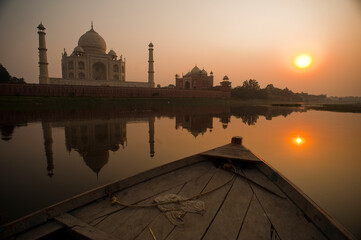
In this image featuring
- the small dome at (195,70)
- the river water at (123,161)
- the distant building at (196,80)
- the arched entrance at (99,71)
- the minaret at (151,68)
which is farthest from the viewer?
the small dome at (195,70)

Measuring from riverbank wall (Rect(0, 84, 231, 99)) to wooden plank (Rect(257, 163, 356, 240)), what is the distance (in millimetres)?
29099

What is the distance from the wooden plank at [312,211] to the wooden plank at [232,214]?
0.55 metres

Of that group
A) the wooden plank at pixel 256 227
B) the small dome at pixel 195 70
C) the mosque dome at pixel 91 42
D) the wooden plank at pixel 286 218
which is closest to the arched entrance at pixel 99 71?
the mosque dome at pixel 91 42

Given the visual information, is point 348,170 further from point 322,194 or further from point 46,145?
point 46,145

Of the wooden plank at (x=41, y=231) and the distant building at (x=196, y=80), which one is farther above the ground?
the distant building at (x=196, y=80)

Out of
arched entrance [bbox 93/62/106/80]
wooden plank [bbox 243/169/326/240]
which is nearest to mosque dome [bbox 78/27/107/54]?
arched entrance [bbox 93/62/106/80]

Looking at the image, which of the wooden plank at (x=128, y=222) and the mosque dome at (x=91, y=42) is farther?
the mosque dome at (x=91, y=42)

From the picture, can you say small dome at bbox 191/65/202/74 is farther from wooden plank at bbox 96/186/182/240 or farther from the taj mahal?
wooden plank at bbox 96/186/182/240

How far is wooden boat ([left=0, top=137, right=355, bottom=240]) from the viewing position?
6.91ft

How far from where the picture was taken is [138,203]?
9.07 feet

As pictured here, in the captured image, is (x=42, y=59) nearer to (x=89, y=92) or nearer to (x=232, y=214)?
(x=89, y=92)

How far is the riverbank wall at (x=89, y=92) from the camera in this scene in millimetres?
22938

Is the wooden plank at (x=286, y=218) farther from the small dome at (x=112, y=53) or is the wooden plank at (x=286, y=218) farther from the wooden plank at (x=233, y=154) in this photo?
the small dome at (x=112, y=53)

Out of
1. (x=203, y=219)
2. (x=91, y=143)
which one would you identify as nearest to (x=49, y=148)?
(x=91, y=143)
